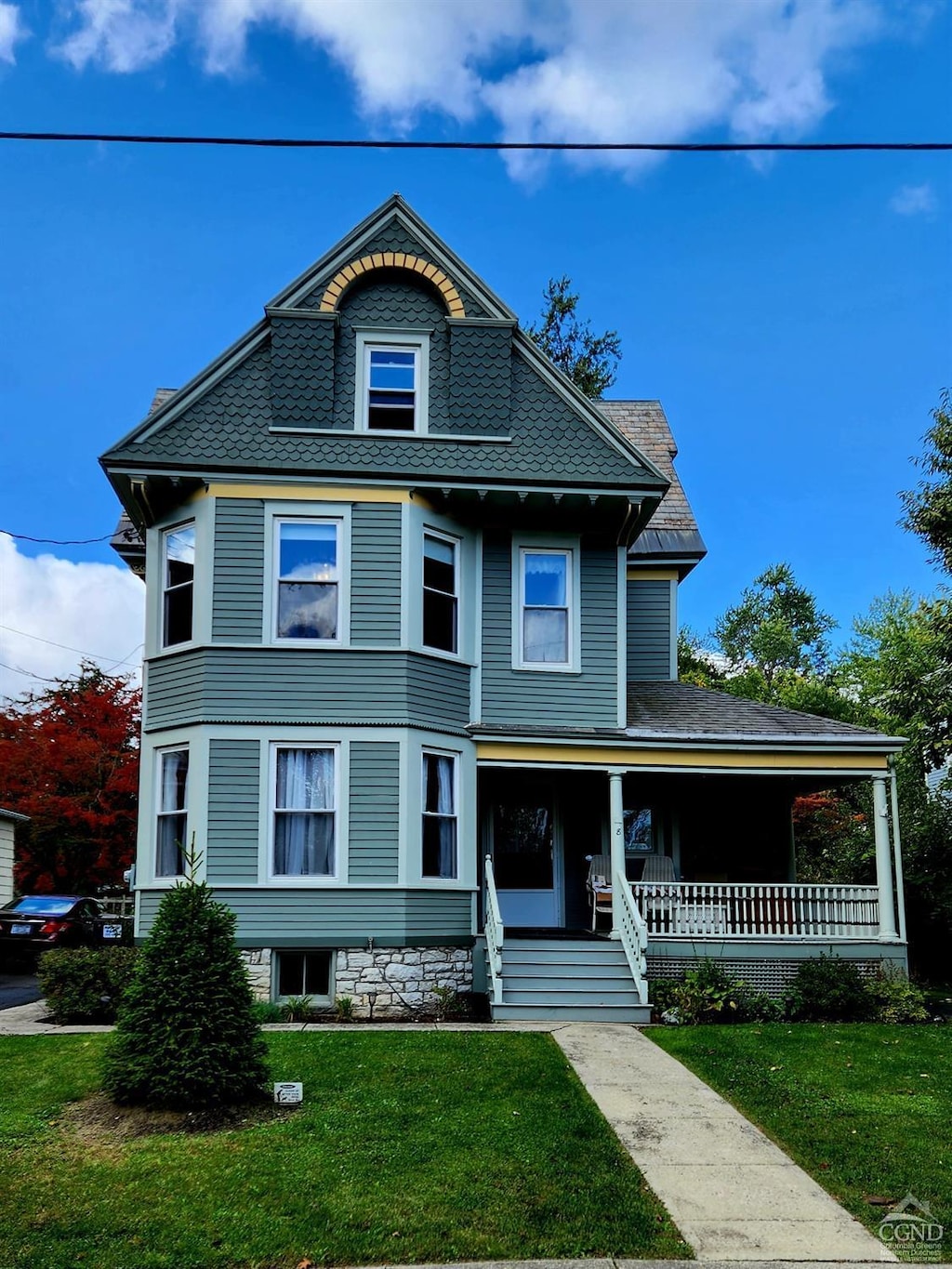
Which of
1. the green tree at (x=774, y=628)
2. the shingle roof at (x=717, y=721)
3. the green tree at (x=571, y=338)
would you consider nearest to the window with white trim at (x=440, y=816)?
the shingle roof at (x=717, y=721)

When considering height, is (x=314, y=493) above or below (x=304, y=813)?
above

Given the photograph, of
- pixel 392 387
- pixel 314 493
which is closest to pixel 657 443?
pixel 392 387

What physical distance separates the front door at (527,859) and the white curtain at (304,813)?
10.2ft

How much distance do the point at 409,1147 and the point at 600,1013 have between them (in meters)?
5.93

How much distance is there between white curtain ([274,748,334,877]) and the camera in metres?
13.2

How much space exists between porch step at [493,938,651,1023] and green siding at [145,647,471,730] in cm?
310

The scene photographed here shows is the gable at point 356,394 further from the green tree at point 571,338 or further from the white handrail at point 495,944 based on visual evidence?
the green tree at point 571,338

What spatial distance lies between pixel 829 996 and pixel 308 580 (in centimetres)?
796

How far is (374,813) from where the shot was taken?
523 inches

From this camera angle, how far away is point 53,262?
2148 cm

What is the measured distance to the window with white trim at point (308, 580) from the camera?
44.8ft

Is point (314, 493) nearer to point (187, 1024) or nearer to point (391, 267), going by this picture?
point (391, 267)

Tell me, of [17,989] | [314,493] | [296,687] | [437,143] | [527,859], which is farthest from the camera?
[17,989]

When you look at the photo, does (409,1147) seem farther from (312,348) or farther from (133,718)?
(133,718)
